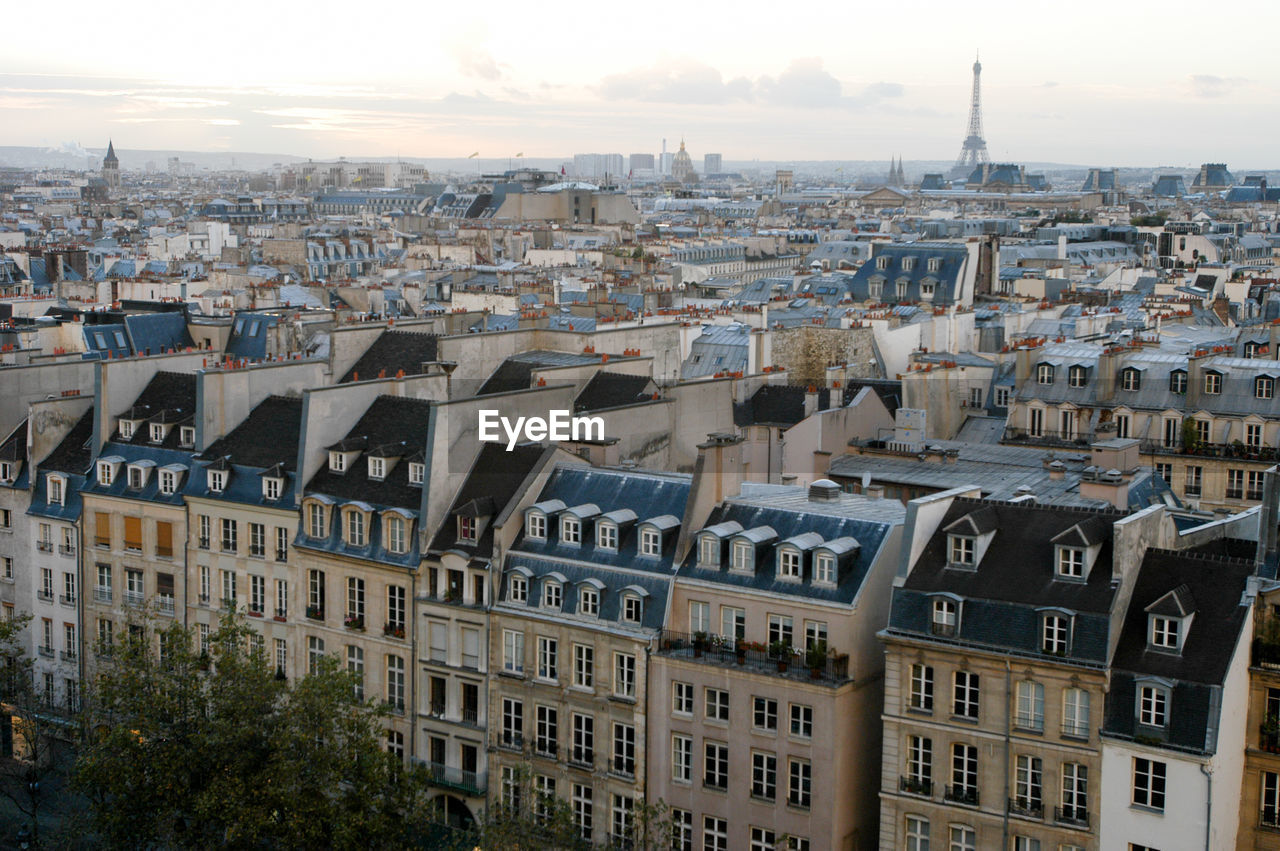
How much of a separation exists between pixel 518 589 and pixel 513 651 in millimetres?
1433

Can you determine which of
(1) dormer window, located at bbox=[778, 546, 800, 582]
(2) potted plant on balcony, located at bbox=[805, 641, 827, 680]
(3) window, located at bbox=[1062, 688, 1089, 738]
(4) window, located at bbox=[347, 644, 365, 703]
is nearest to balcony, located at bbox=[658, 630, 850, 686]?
(2) potted plant on balcony, located at bbox=[805, 641, 827, 680]

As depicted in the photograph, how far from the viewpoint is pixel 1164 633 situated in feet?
105

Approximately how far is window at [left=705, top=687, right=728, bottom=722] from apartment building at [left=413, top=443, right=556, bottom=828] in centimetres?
624

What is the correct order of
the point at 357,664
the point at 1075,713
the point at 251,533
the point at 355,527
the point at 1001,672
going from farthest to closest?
the point at 251,533, the point at 355,527, the point at 357,664, the point at 1001,672, the point at 1075,713

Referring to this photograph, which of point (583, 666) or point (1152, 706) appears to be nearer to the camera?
point (1152, 706)

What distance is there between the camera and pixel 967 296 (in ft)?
339

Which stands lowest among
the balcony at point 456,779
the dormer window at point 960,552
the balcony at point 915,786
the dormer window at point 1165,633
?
the balcony at point 456,779

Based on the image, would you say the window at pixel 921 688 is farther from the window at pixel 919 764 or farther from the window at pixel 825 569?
the window at pixel 825 569

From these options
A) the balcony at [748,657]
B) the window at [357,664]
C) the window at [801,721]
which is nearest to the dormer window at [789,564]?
the balcony at [748,657]

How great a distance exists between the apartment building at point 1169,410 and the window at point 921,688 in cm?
2243

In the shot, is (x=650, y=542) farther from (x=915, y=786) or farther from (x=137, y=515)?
(x=137, y=515)

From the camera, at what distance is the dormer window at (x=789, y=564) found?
35.8 m

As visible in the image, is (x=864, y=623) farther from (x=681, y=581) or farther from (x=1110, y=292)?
(x=1110, y=292)

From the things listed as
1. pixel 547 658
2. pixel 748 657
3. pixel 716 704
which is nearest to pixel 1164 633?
pixel 748 657
